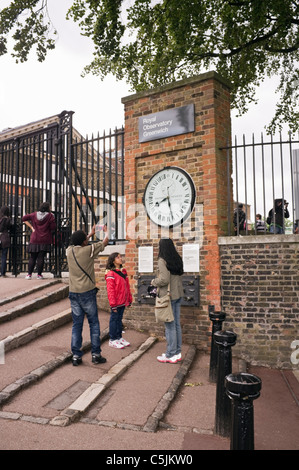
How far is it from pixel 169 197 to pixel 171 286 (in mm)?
1737

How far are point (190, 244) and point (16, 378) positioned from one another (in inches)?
123

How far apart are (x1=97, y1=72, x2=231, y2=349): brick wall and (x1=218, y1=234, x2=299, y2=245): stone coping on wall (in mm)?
178

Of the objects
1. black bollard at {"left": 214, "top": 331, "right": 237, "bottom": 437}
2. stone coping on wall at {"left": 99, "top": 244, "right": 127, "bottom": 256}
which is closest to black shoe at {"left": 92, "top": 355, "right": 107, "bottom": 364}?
black bollard at {"left": 214, "top": 331, "right": 237, "bottom": 437}

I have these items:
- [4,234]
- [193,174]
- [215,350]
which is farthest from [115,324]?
[4,234]

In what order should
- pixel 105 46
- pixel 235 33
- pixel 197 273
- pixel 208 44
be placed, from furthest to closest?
pixel 208 44 < pixel 235 33 < pixel 105 46 < pixel 197 273

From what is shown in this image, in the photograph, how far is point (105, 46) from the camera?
923 centimetres

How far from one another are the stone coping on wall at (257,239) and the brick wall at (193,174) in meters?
0.18

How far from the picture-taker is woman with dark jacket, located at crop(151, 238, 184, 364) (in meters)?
4.75

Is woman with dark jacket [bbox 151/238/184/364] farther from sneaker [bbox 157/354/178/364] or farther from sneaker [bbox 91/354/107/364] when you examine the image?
sneaker [bbox 91/354/107/364]

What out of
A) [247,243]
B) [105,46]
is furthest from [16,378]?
[105,46]

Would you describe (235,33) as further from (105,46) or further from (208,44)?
(105,46)

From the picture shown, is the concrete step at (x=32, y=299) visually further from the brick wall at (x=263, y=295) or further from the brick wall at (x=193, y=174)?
the brick wall at (x=263, y=295)

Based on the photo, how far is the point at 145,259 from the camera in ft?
20.0

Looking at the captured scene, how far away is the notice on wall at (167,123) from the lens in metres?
5.79
